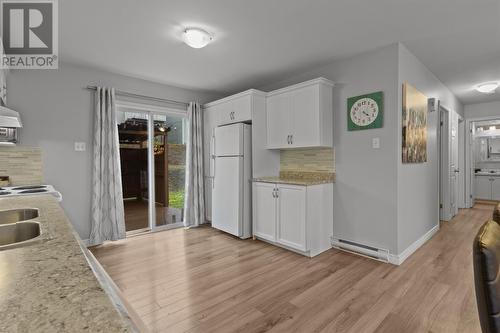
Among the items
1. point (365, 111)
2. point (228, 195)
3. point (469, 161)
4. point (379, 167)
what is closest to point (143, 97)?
point (228, 195)

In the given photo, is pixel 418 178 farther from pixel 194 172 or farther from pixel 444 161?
pixel 194 172

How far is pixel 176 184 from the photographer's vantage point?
15.0ft

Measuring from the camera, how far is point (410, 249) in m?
3.09

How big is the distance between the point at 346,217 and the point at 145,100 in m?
3.49

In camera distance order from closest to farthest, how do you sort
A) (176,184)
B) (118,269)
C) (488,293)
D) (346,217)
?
1. (488,293)
2. (118,269)
3. (346,217)
4. (176,184)

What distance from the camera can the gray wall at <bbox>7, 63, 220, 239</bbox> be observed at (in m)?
3.07

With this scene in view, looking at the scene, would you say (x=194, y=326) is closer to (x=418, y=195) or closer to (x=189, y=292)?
(x=189, y=292)

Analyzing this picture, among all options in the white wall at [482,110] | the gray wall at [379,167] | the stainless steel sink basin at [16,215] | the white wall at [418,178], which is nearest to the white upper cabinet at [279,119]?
the gray wall at [379,167]

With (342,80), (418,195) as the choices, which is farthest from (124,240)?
(418,195)

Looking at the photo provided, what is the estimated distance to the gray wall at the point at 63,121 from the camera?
307 cm

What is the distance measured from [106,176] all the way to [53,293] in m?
3.43

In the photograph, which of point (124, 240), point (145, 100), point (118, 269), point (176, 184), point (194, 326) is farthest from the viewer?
point (176, 184)

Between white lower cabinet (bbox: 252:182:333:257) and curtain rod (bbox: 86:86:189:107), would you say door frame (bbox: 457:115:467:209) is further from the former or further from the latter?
curtain rod (bbox: 86:86:189:107)

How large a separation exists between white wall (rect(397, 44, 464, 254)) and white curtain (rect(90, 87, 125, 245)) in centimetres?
370
